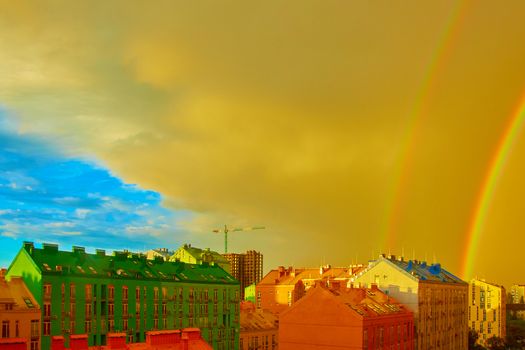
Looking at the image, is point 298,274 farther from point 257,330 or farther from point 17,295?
point 17,295

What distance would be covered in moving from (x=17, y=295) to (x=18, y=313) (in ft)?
9.30

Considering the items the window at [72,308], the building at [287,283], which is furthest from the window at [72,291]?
the building at [287,283]

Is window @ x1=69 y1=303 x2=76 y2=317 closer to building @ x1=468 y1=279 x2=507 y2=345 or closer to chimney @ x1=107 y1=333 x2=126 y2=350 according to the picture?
chimney @ x1=107 y1=333 x2=126 y2=350

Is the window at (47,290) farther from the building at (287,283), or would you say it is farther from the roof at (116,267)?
the building at (287,283)

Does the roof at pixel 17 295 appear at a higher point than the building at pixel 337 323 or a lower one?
higher

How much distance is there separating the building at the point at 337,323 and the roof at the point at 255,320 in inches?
882

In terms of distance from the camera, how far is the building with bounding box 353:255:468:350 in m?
89.2

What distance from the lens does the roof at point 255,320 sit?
98.0 m

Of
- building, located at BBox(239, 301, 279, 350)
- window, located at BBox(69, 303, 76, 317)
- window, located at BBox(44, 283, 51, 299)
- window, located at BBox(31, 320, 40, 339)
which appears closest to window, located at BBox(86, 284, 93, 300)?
window, located at BBox(69, 303, 76, 317)

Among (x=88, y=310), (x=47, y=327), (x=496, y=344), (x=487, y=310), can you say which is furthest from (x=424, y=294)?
(x=487, y=310)

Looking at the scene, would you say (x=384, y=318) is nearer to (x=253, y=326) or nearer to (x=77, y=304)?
(x=253, y=326)

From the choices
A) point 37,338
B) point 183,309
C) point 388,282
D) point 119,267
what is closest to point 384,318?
point 388,282

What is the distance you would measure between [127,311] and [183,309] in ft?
35.6

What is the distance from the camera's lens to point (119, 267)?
7581 cm
